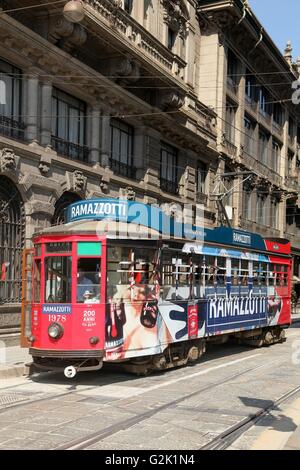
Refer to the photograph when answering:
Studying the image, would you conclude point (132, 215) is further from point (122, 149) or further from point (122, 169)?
point (122, 149)

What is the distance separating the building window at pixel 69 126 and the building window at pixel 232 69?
656 inches

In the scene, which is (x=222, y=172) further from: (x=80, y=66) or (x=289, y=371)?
(x=289, y=371)

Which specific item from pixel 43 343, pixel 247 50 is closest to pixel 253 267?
Result: pixel 43 343

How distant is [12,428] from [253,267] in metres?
10.4

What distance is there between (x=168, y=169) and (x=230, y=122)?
9.93 m

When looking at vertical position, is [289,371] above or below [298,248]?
below

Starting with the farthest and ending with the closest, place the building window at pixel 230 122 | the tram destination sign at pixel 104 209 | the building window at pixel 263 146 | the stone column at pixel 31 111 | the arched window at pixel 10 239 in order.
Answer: the building window at pixel 263 146
the building window at pixel 230 122
the stone column at pixel 31 111
the arched window at pixel 10 239
the tram destination sign at pixel 104 209

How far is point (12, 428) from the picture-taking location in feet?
23.7

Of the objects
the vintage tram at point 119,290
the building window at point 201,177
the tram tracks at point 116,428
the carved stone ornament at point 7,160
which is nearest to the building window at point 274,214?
the building window at point 201,177

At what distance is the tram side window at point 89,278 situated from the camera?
1066cm

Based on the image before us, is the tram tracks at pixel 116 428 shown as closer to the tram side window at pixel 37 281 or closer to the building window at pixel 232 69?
the tram side window at pixel 37 281

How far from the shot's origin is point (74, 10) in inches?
652

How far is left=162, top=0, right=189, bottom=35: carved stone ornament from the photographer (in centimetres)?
2597

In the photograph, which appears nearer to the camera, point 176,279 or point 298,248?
point 176,279
